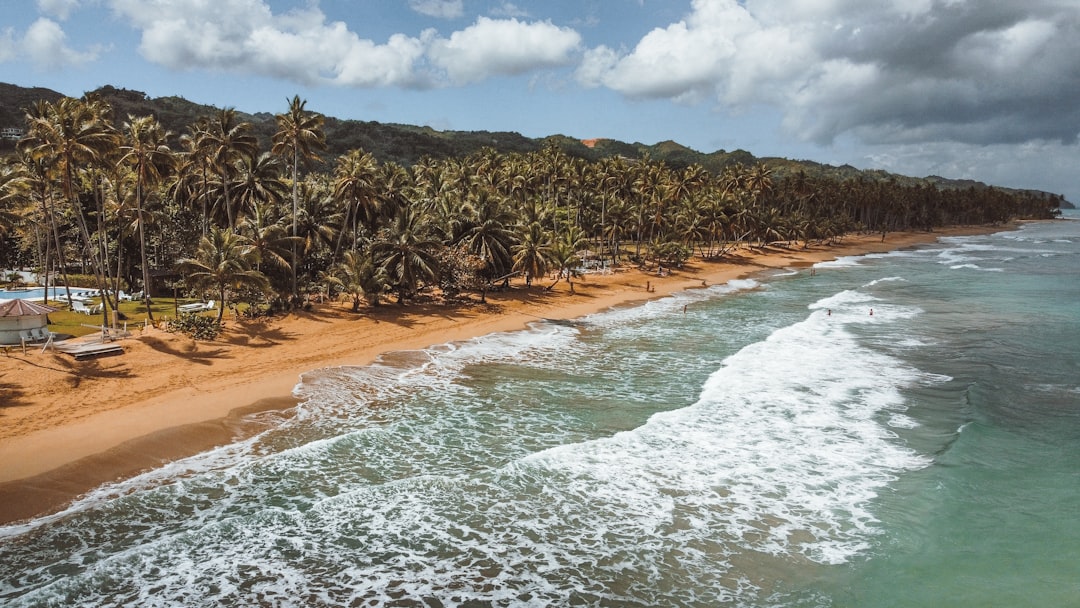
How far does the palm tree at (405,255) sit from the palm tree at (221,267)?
9.41 m

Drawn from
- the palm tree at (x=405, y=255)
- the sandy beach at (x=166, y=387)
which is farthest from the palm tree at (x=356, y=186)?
the sandy beach at (x=166, y=387)

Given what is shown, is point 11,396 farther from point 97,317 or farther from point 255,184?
point 255,184

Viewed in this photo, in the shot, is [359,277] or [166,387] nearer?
[166,387]

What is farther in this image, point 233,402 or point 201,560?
point 233,402

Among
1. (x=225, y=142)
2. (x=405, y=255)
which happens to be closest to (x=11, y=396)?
(x=225, y=142)

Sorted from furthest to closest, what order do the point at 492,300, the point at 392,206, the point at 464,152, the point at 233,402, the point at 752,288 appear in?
the point at 464,152
the point at 752,288
the point at 492,300
the point at 392,206
the point at 233,402

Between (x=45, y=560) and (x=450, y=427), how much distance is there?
11970mm

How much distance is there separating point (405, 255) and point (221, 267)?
40.8 feet

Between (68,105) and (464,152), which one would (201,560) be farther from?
(464,152)

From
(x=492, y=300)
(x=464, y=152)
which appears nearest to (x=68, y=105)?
(x=492, y=300)

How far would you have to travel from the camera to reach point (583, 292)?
185 ft

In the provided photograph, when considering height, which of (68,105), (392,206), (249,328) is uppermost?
(68,105)

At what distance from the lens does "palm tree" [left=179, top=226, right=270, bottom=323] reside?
1299 inches

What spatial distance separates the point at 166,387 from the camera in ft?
84.6
